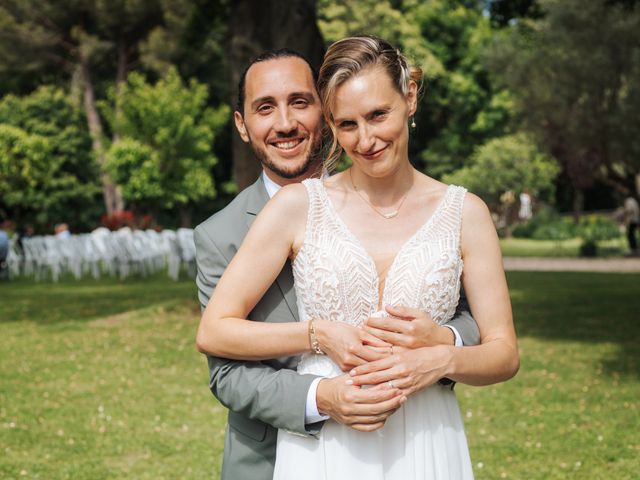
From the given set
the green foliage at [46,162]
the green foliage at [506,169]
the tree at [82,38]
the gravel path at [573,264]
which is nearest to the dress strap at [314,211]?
the gravel path at [573,264]

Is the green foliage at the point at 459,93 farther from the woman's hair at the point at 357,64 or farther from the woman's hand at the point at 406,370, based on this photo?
the woman's hand at the point at 406,370

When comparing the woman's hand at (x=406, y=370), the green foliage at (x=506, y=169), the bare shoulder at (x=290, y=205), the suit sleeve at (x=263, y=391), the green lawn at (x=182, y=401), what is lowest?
the green foliage at (x=506, y=169)

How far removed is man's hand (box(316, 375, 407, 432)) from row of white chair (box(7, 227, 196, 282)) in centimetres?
2231

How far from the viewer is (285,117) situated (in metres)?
3.10

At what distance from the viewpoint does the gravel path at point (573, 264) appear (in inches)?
978

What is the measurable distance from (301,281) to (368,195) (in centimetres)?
34

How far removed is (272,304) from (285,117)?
719 mm

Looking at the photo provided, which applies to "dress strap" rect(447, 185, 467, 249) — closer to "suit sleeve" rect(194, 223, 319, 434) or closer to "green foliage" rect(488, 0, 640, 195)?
"suit sleeve" rect(194, 223, 319, 434)

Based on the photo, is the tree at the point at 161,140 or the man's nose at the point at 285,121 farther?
the tree at the point at 161,140

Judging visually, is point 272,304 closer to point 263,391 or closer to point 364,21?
point 263,391

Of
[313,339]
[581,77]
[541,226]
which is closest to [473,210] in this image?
[313,339]

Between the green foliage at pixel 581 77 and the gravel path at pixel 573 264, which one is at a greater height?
the green foliage at pixel 581 77

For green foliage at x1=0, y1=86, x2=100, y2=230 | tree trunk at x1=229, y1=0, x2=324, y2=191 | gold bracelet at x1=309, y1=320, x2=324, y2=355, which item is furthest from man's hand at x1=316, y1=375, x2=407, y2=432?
green foliage at x1=0, y1=86, x2=100, y2=230

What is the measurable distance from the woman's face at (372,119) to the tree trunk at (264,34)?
34.1ft
